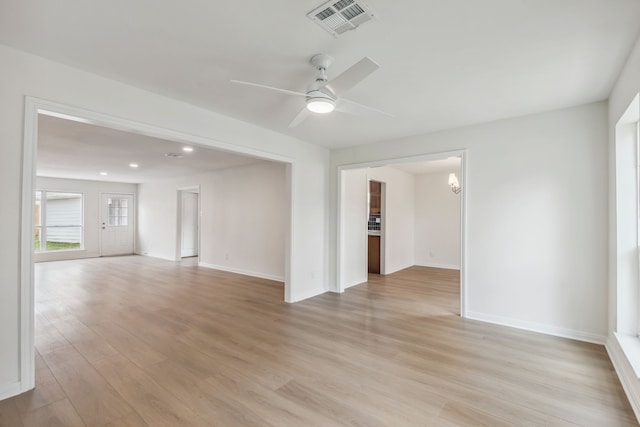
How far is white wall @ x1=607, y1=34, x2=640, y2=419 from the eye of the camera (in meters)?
2.00

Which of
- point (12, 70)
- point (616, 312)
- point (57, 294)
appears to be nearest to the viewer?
point (12, 70)

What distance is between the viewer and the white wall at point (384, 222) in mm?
5469

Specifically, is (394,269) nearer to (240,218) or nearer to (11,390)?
(240,218)

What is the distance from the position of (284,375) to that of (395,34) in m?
2.71

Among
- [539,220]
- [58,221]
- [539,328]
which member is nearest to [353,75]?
[539,220]

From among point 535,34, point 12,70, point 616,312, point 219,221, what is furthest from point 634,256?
point 219,221

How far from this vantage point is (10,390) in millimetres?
2104

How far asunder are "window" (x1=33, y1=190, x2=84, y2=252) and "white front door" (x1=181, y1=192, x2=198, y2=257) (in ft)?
10.1

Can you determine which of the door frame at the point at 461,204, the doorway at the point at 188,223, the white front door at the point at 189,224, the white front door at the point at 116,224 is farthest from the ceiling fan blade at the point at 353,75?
the white front door at the point at 116,224

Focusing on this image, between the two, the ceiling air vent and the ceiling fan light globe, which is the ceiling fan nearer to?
the ceiling fan light globe

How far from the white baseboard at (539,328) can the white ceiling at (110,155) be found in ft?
13.4

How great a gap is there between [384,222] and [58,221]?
9361 mm

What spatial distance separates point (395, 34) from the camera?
195 centimetres

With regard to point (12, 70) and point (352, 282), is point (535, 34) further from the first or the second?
point (352, 282)
